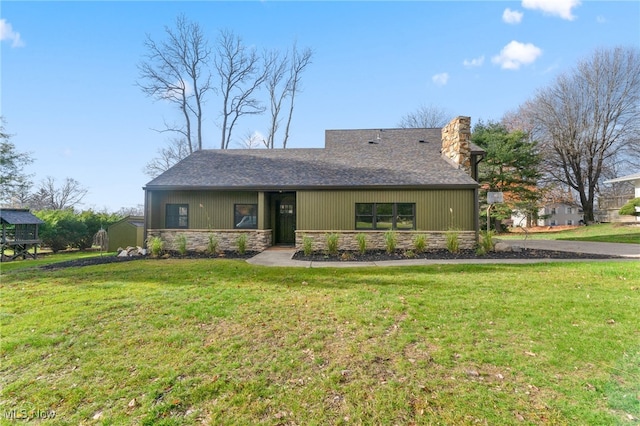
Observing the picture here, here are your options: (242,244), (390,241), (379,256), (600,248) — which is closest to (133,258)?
(242,244)

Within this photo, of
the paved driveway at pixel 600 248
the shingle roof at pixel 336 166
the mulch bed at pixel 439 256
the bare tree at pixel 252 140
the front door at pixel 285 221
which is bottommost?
the mulch bed at pixel 439 256

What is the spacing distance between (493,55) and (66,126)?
64.8ft

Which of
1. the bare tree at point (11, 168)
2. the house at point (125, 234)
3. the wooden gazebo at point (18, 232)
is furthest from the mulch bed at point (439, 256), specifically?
the bare tree at point (11, 168)

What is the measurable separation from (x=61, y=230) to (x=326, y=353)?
20.3 m

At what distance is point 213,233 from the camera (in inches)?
478

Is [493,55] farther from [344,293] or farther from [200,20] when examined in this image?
[200,20]

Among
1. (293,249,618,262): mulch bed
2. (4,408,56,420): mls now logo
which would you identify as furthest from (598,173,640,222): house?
(4,408,56,420): mls now logo

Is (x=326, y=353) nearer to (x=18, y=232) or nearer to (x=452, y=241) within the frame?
(x=452, y=241)

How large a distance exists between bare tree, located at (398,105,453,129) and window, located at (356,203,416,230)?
2251 cm

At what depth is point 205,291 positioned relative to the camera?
18.4 ft

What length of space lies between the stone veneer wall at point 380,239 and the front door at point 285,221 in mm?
2147

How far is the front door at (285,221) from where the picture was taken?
13.8m

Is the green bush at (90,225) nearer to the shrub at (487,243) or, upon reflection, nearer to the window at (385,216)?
the window at (385,216)

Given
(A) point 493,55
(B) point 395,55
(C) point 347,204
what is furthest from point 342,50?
(C) point 347,204
